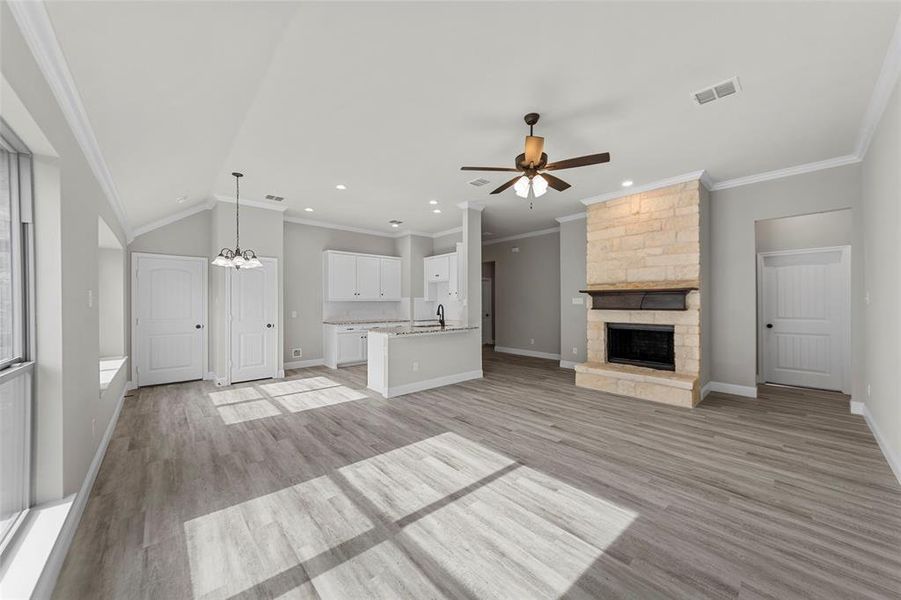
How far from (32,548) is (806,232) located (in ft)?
27.1

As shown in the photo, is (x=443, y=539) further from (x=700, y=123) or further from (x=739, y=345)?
(x=739, y=345)

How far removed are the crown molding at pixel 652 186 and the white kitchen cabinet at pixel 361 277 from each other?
429 cm

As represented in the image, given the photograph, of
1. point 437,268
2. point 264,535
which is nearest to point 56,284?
point 264,535

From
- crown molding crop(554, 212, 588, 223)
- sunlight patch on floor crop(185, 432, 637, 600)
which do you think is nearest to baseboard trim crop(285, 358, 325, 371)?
sunlight patch on floor crop(185, 432, 637, 600)

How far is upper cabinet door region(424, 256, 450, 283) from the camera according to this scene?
25.0ft

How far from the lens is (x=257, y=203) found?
5.62 metres

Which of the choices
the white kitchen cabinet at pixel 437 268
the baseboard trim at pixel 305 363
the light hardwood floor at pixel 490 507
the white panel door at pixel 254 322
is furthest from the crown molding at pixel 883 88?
the baseboard trim at pixel 305 363

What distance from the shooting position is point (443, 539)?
1.96 meters

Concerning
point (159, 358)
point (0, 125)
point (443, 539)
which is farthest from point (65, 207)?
point (159, 358)

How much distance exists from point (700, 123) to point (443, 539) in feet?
12.9

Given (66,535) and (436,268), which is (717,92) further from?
(436,268)

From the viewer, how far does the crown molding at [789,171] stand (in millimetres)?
4016

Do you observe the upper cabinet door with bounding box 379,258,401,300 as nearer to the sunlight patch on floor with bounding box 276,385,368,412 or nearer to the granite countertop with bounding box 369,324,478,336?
the granite countertop with bounding box 369,324,478,336

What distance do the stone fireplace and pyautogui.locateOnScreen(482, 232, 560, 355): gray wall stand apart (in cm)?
219
